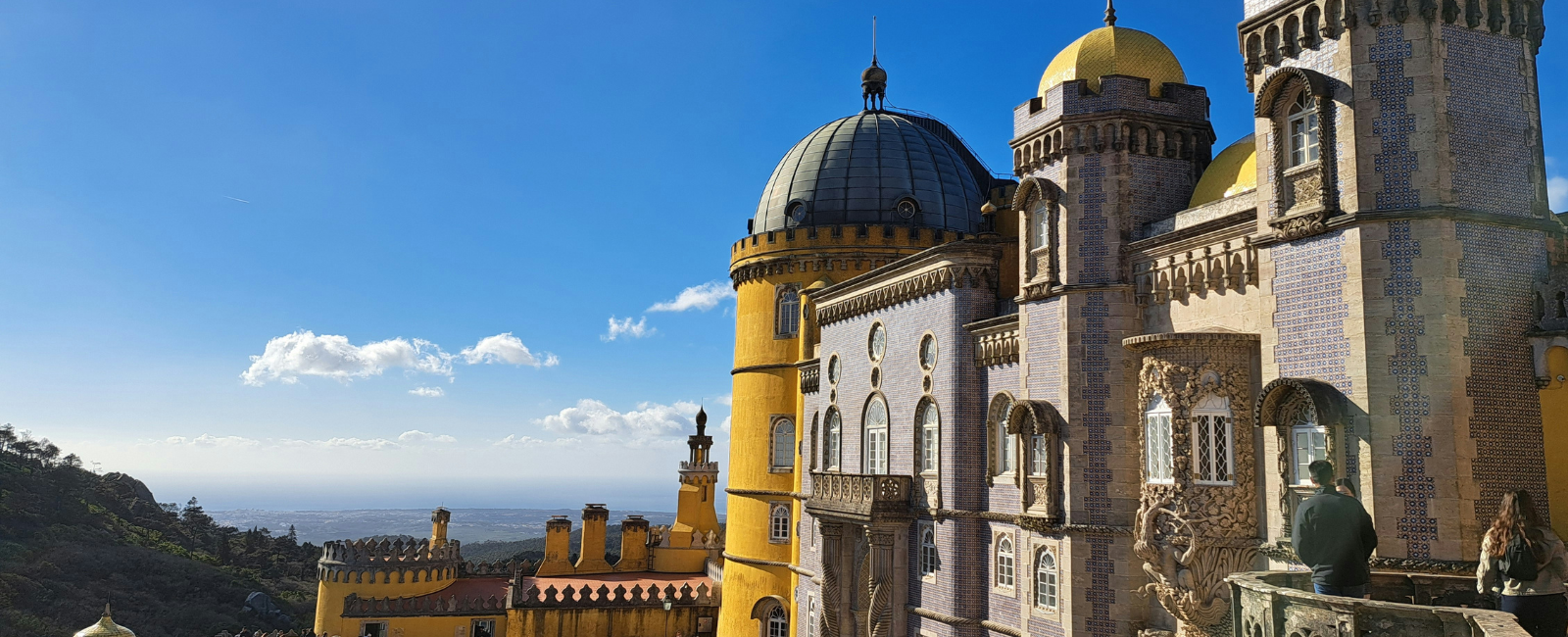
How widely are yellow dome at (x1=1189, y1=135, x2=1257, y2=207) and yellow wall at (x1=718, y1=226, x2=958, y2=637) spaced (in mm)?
14752

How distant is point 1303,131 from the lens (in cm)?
1560

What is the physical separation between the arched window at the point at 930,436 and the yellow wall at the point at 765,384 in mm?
7296

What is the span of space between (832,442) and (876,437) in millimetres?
3006

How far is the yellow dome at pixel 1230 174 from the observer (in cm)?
1778

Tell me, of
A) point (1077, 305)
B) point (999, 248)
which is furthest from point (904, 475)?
point (1077, 305)

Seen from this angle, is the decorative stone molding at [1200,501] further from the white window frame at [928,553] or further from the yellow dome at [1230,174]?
the white window frame at [928,553]

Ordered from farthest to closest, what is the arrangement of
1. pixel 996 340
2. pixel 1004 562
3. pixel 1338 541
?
pixel 996 340 → pixel 1004 562 → pixel 1338 541

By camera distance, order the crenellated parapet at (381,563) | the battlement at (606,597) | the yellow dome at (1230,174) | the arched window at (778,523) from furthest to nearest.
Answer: the crenellated parapet at (381,563)
the battlement at (606,597)
the arched window at (778,523)
the yellow dome at (1230,174)

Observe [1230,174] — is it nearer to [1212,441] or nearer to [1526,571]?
[1212,441]

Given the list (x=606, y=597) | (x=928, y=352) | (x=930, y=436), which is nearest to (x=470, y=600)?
(x=606, y=597)

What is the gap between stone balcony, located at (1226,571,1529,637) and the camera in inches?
392

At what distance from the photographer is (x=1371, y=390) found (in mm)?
13992

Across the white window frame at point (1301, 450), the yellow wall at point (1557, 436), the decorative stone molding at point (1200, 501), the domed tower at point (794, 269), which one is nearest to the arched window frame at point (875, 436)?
the domed tower at point (794, 269)

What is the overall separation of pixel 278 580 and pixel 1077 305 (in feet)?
244
